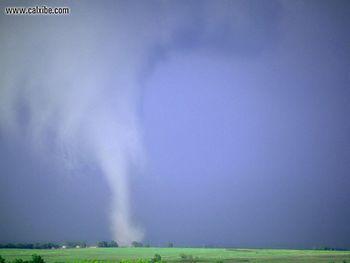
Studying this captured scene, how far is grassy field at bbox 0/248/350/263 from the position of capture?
6051 millimetres

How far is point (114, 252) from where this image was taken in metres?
6.14

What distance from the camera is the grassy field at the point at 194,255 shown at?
238 inches

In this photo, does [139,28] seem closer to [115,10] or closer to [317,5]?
[115,10]

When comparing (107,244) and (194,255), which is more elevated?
(107,244)

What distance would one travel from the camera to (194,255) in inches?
241

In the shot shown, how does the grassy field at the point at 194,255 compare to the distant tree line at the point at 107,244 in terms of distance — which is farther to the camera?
the distant tree line at the point at 107,244

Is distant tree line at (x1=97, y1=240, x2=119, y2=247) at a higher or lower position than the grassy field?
higher

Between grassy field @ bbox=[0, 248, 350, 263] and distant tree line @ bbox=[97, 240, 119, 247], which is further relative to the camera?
distant tree line @ bbox=[97, 240, 119, 247]

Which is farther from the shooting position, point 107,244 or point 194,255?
point 107,244

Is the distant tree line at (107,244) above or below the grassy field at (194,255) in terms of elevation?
above

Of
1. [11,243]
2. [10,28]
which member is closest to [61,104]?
[10,28]

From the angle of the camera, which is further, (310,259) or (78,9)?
(78,9)

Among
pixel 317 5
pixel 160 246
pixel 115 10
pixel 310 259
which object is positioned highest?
pixel 115 10

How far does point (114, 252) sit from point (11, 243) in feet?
5.26
